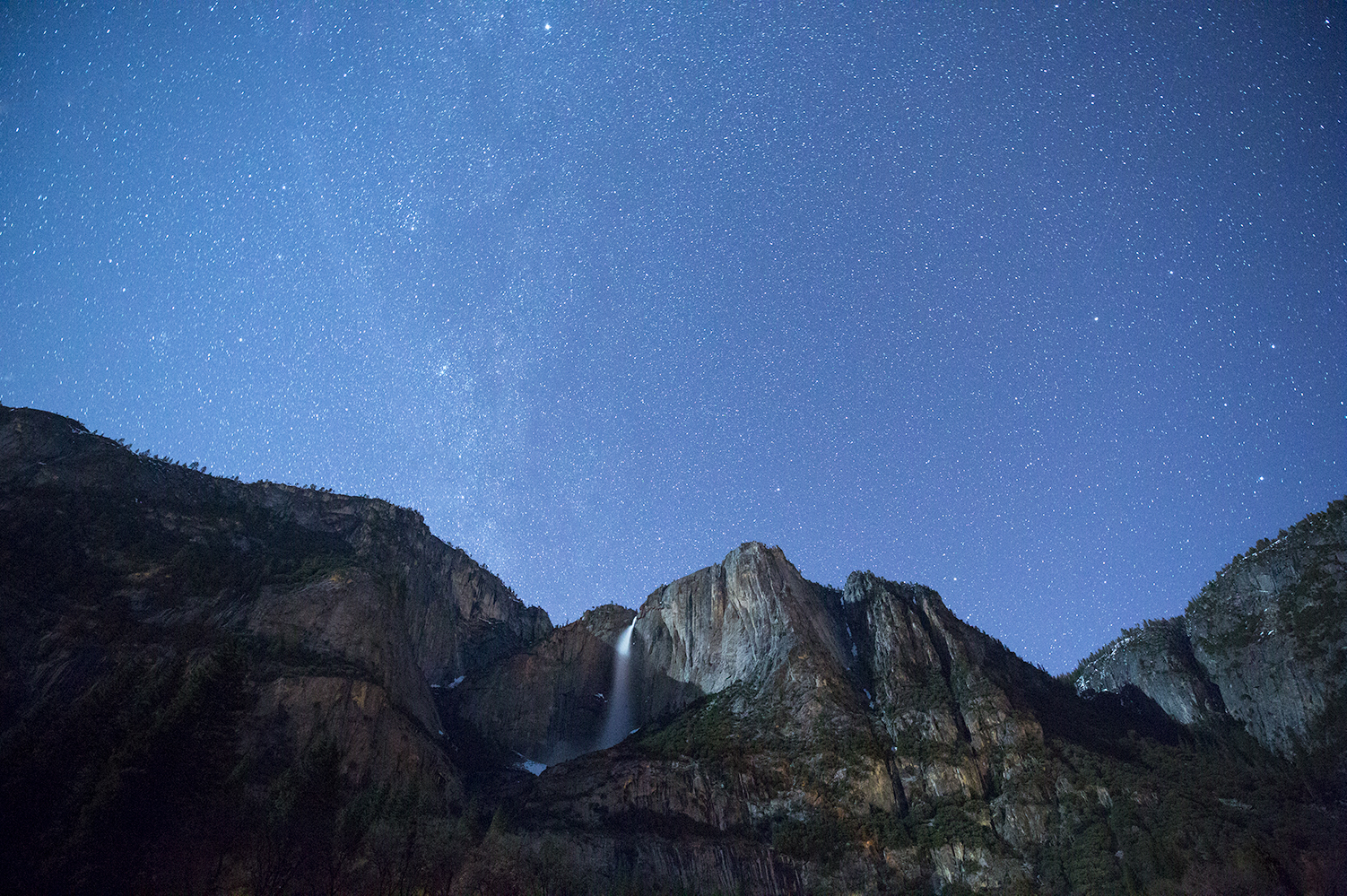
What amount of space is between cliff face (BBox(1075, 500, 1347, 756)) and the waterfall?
85.3 meters

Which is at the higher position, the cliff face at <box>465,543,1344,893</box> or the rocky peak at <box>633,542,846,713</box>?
the rocky peak at <box>633,542,846,713</box>

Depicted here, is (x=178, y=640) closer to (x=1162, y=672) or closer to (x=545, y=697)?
(x=545, y=697)

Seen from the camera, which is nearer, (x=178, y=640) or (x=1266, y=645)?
(x=178, y=640)

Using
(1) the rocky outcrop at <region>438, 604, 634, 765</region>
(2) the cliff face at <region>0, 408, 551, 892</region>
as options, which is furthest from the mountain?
(1) the rocky outcrop at <region>438, 604, 634, 765</region>

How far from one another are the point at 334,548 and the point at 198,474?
24.3m

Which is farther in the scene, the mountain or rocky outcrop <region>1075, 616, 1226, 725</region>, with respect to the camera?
rocky outcrop <region>1075, 616, 1226, 725</region>

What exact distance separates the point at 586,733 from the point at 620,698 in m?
8.89

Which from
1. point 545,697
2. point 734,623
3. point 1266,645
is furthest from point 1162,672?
point 545,697

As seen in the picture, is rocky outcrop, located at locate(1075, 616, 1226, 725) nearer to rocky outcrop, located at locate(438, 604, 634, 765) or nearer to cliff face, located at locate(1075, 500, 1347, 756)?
cliff face, located at locate(1075, 500, 1347, 756)

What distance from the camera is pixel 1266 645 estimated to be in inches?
3524

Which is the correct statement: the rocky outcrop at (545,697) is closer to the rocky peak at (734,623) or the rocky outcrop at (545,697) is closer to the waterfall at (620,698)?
the waterfall at (620,698)

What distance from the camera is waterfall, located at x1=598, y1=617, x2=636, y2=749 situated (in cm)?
11556

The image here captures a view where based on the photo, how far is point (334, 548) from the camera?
107m

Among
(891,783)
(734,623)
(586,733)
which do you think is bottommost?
(891,783)
